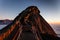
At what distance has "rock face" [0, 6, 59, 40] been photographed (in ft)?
10.4

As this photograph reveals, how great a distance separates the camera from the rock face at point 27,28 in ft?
10.4

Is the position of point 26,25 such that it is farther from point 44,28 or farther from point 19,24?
point 44,28

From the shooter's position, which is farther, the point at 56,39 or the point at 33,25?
the point at 56,39

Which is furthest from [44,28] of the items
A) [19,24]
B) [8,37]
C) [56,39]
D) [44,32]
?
[8,37]

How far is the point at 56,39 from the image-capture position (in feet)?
11.9

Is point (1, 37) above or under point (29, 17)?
under

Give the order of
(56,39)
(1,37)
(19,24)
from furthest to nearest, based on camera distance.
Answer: (56,39), (19,24), (1,37)

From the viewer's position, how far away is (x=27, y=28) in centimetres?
334

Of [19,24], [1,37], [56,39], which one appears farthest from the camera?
[56,39]

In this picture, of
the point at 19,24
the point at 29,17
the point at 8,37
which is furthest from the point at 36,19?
the point at 8,37

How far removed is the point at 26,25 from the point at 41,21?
427 mm

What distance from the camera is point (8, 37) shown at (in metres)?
3.11

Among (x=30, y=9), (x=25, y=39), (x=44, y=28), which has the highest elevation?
(x=30, y=9)

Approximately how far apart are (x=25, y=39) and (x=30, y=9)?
58cm
